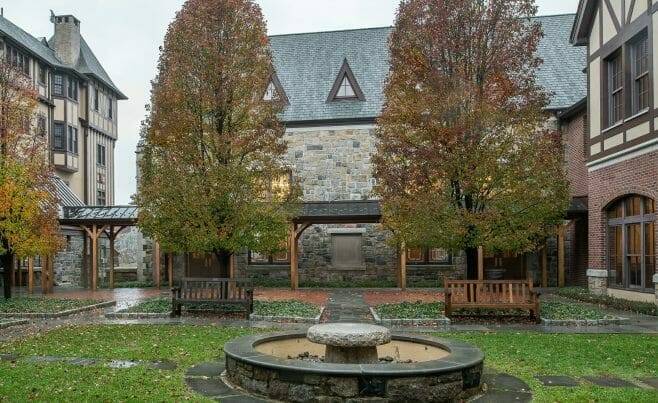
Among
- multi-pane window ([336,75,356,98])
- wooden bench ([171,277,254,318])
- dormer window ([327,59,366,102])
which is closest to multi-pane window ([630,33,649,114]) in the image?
wooden bench ([171,277,254,318])

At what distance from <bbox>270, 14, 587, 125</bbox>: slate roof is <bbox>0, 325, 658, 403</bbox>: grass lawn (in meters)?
14.9

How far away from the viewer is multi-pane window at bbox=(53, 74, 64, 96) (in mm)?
31156

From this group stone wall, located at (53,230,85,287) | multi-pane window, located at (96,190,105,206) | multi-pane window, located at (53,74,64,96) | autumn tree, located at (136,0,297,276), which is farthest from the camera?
multi-pane window, located at (96,190,105,206)

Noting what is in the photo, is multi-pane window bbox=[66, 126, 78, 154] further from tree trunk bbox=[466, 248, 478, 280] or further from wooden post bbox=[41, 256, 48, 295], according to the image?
tree trunk bbox=[466, 248, 478, 280]

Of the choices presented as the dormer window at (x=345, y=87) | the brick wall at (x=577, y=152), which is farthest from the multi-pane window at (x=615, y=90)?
the dormer window at (x=345, y=87)

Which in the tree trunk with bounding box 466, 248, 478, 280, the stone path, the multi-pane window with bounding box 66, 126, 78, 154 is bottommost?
the stone path

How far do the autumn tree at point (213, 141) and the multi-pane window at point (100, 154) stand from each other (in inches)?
854

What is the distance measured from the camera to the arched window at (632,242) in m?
15.2

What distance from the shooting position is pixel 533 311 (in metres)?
13.1

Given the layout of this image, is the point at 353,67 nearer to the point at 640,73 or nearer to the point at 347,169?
the point at 347,169

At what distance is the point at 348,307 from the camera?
16.1 m

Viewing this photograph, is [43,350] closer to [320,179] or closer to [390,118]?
[390,118]

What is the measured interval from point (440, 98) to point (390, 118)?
1.25m

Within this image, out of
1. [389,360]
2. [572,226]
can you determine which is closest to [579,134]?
[572,226]
